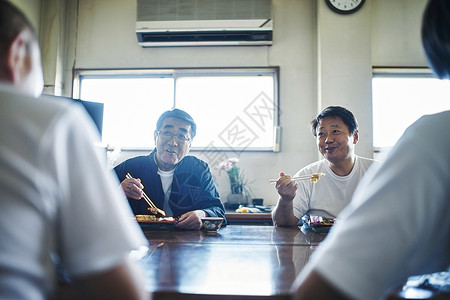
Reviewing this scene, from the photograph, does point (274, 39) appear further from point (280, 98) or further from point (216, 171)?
point (216, 171)

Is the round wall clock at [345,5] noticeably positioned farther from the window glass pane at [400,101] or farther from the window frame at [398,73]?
the window glass pane at [400,101]

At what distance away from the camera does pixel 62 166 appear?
0.51 meters

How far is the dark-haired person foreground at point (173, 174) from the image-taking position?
2.17 metres

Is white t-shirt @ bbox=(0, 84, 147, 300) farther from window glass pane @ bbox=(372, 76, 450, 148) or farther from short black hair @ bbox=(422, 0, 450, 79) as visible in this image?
window glass pane @ bbox=(372, 76, 450, 148)

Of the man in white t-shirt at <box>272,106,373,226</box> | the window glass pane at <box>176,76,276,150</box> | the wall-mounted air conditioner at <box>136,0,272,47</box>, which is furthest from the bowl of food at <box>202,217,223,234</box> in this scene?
the wall-mounted air conditioner at <box>136,0,272,47</box>

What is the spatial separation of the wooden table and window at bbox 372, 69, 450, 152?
2.36m

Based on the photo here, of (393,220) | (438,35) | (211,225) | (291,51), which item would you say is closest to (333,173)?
(211,225)

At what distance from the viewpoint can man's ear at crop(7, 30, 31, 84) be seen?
0.59m

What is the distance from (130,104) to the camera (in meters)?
3.59

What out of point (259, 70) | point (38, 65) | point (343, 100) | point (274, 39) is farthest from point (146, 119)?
point (38, 65)

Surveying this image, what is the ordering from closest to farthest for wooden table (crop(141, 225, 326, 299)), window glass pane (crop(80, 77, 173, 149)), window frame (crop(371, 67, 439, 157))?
wooden table (crop(141, 225, 326, 299)), window frame (crop(371, 67, 439, 157)), window glass pane (crop(80, 77, 173, 149))

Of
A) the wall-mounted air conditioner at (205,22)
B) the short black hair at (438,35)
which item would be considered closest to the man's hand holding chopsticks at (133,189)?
the short black hair at (438,35)

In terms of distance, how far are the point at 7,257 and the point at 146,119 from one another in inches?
125

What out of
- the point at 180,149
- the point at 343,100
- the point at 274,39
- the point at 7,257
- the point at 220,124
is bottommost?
the point at 7,257
